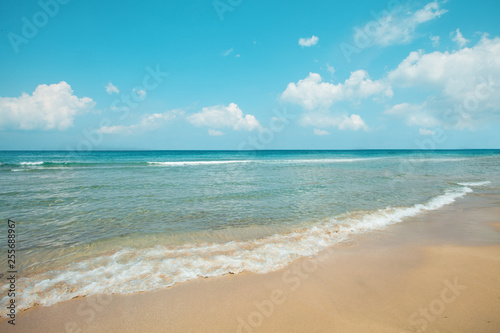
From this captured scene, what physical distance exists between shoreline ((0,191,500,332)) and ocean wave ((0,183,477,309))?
0.76 ft

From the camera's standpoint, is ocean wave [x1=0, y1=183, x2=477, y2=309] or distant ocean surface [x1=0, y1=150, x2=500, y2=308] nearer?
ocean wave [x1=0, y1=183, x2=477, y2=309]

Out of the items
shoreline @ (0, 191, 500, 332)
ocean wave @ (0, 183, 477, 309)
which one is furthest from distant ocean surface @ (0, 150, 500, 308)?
shoreline @ (0, 191, 500, 332)

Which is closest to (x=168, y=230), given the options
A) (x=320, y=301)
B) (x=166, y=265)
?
(x=166, y=265)

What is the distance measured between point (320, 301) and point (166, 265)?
3.14 m

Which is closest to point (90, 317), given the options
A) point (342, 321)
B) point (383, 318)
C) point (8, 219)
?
point (342, 321)

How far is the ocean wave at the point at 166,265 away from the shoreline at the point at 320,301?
0.76ft

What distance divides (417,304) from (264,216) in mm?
5143

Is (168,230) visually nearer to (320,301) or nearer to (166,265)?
(166,265)

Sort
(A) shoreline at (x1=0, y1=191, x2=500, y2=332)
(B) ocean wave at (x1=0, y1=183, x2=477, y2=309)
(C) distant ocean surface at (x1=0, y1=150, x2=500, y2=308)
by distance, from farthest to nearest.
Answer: (C) distant ocean surface at (x1=0, y1=150, x2=500, y2=308) < (B) ocean wave at (x1=0, y1=183, x2=477, y2=309) < (A) shoreline at (x1=0, y1=191, x2=500, y2=332)

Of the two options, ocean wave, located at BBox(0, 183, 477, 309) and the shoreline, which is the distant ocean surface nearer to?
ocean wave, located at BBox(0, 183, 477, 309)

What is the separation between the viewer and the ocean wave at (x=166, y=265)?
390cm

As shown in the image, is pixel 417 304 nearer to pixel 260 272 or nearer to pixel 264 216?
pixel 260 272

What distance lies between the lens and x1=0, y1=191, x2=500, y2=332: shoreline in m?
3.08

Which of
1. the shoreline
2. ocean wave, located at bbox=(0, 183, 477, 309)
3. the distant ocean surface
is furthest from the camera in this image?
the distant ocean surface
